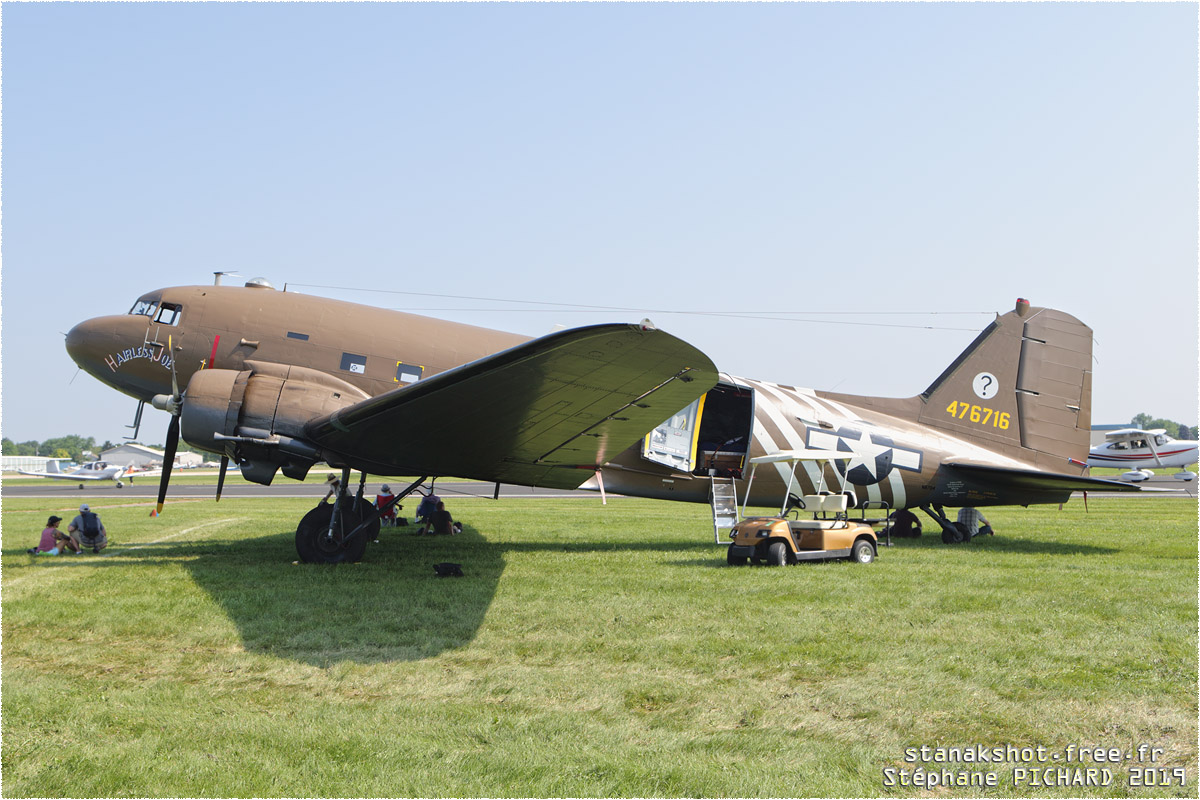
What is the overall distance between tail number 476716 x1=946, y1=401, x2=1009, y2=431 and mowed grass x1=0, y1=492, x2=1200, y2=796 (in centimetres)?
521

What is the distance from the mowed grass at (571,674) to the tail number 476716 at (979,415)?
17.1 feet

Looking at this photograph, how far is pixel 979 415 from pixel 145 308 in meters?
17.5

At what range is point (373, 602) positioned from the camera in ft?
31.7

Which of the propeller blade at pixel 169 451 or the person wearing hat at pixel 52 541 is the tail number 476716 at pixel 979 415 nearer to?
the propeller blade at pixel 169 451

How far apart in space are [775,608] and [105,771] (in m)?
6.97

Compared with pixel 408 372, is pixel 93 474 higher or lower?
lower

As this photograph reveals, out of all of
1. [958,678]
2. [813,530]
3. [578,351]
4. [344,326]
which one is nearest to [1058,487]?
[813,530]

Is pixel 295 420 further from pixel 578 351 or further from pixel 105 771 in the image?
pixel 105 771

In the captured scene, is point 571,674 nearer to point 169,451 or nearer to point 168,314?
point 169,451

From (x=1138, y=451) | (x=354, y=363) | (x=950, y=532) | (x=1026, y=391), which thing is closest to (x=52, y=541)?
(x=354, y=363)

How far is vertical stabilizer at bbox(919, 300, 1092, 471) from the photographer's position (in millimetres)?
17484

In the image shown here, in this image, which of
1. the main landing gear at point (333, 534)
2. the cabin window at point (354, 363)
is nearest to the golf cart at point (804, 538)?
the main landing gear at point (333, 534)

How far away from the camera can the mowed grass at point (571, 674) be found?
4805 millimetres

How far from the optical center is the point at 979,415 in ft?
57.7
